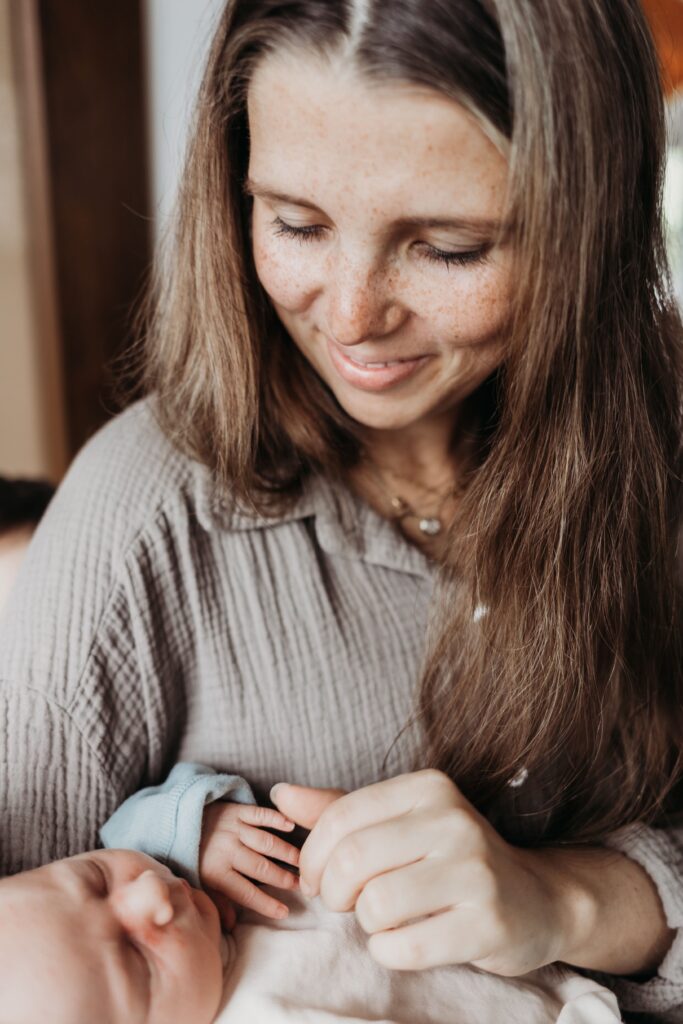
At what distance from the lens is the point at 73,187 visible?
2.56 m

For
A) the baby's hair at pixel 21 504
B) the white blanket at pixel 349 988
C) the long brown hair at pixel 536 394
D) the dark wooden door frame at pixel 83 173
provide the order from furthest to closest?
the dark wooden door frame at pixel 83 173
the baby's hair at pixel 21 504
the white blanket at pixel 349 988
the long brown hair at pixel 536 394

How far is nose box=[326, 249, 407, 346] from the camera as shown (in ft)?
2.97

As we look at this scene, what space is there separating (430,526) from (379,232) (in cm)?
41

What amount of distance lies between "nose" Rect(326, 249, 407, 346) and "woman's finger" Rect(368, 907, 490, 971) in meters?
0.52

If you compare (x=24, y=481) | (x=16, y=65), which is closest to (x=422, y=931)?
(x=24, y=481)

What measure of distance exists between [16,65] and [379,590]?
1931mm

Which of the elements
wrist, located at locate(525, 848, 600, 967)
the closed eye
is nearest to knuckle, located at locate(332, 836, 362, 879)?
wrist, located at locate(525, 848, 600, 967)

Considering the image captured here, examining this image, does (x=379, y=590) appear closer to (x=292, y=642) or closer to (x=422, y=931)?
(x=292, y=642)

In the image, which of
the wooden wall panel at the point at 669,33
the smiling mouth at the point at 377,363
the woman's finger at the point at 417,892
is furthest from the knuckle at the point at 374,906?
the wooden wall panel at the point at 669,33

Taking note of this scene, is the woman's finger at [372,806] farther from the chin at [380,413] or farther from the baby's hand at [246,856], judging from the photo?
the chin at [380,413]

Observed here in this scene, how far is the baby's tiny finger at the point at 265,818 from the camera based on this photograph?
97 cm

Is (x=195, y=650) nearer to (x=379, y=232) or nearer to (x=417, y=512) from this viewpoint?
(x=417, y=512)

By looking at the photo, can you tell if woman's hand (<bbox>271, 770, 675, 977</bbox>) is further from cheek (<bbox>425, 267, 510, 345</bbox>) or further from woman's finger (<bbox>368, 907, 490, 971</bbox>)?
cheek (<bbox>425, 267, 510, 345</bbox>)

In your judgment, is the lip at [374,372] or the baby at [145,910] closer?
the baby at [145,910]
